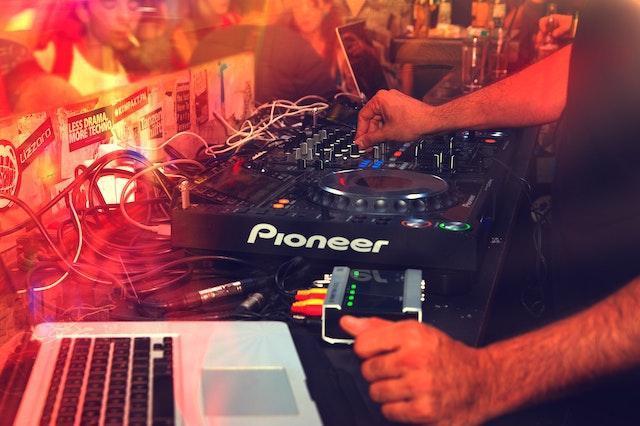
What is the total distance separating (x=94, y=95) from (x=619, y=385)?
3.82ft

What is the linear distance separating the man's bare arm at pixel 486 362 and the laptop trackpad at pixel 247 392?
0.31 feet

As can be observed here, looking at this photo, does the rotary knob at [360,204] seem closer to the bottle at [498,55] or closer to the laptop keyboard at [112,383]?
the laptop keyboard at [112,383]

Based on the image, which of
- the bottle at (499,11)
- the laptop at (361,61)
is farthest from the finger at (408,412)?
the bottle at (499,11)

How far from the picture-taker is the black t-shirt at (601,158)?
1439 millimetres

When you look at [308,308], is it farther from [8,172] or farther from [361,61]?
[361,61]

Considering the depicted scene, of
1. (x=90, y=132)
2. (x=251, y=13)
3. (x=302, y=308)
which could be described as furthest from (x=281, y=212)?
(x=251, y=13)

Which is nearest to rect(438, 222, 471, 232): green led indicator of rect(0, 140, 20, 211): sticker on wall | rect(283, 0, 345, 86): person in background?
rect(0, 140, 20, 211): sticker on wall

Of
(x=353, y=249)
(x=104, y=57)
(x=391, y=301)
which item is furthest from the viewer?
(x=104, y=57)

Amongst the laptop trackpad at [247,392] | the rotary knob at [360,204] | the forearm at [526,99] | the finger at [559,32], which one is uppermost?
the forearm at [526,99]

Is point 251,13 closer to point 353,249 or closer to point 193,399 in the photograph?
point 353,249

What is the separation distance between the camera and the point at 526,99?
1762mm

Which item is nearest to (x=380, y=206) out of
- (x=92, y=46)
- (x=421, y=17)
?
(x=92, y=46)

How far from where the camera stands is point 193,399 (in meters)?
0.80

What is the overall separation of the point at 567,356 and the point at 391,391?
8.5 inches
